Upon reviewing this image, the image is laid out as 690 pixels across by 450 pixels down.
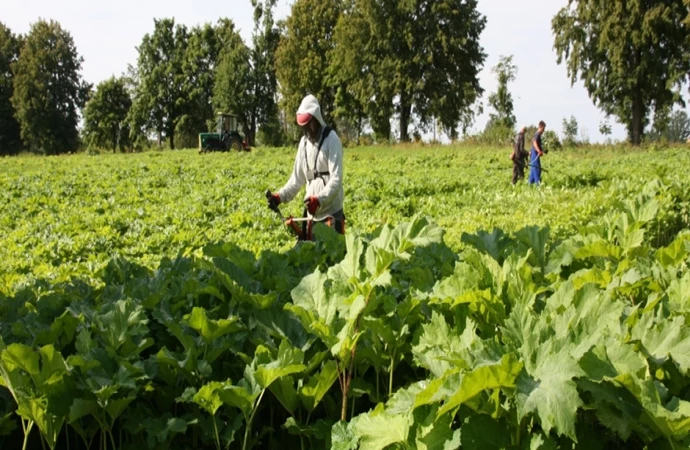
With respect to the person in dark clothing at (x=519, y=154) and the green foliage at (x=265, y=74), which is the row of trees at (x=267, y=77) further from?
the person in dark clothing at (x=519, y=154)

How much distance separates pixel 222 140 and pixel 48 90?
44277mm

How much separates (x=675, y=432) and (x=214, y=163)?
A: 29.5 metres

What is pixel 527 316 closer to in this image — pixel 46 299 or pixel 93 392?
pixel 93 392

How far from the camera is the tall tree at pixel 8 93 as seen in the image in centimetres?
7394

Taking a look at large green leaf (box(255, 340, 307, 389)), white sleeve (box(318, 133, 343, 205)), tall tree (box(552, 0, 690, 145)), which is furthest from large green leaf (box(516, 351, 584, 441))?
tall tree (box(552, 0, 690, 145))

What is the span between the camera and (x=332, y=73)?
197 feet

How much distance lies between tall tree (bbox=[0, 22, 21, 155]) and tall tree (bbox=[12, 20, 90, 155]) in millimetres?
1446

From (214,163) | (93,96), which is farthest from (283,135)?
(214,163)

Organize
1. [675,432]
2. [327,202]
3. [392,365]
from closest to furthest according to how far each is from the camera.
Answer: [675,432] → [392,365] → [327,202]

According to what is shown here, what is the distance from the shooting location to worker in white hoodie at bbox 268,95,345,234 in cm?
593

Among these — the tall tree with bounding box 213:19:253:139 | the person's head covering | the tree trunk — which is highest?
the tall tree with bounding box 213:19:253:139

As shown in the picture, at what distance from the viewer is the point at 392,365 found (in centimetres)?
184

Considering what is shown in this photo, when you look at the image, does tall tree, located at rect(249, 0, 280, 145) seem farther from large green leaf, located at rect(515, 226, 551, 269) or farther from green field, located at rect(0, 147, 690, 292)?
large green leaf, located at rect(515, 226, 551, 269)

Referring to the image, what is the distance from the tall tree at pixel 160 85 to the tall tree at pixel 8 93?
16.0 m
